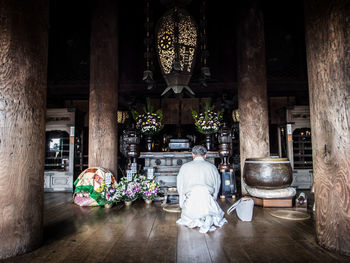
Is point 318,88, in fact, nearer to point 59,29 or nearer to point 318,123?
point 318,123

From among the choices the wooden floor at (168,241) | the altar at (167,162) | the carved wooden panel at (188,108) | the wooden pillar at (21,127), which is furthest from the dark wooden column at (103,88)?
the carved wooden panel at (188,108)

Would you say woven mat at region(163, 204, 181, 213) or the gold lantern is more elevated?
the gold lantern

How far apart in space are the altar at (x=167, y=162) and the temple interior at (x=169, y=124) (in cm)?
3

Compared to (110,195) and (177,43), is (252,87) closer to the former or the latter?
(177,43)

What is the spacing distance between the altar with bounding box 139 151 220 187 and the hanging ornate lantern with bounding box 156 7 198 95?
2.06 metres

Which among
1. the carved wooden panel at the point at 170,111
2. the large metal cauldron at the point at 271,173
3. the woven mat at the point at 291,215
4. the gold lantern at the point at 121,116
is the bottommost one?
the woven mat at the point at 291,215

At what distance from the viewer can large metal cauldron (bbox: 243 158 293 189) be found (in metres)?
3.90

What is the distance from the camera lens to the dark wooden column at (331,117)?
6.44 ft

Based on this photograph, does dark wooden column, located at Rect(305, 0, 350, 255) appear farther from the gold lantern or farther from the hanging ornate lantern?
the gold lantern

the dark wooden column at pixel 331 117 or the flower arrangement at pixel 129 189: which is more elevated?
the dark wooden column at pixel 331 117

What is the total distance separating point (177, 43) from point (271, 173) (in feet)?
8.70

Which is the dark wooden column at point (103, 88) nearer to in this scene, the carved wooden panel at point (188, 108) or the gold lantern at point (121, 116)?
the gold lantern at point (121, 116)

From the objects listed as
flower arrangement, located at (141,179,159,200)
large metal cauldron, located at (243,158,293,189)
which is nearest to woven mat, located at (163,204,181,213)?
flower arrangement, located at (141,179,159,200)

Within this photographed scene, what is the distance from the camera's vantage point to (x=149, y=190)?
436 cm
